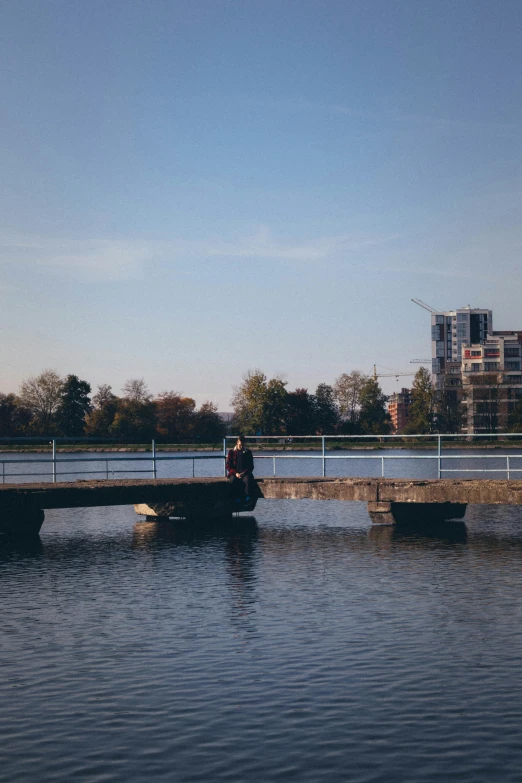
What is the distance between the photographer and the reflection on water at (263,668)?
9.34 meters

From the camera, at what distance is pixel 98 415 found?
15350 centimetres

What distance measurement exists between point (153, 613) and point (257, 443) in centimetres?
11552

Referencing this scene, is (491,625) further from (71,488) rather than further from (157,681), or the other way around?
(71,488)

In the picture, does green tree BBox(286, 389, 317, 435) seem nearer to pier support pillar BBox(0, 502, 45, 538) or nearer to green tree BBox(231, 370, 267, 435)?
green tree BBox(231, 370, 267, 435)

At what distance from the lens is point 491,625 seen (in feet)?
49.1

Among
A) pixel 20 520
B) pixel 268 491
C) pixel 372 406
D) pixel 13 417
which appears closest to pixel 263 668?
pixel 20 520

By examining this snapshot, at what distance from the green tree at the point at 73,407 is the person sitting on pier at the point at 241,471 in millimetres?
119727

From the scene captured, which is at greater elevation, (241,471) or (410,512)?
(241,471)

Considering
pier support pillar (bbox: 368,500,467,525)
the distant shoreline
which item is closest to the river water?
pier support pillar (bbox: 368,500,467,525)

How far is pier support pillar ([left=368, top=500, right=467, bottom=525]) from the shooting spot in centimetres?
3153

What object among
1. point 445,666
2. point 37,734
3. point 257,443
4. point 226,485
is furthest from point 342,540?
point 257,443

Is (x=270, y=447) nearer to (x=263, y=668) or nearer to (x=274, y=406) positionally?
(x=274, y=406)

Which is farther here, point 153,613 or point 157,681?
point 153,613

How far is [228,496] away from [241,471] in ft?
6.38
